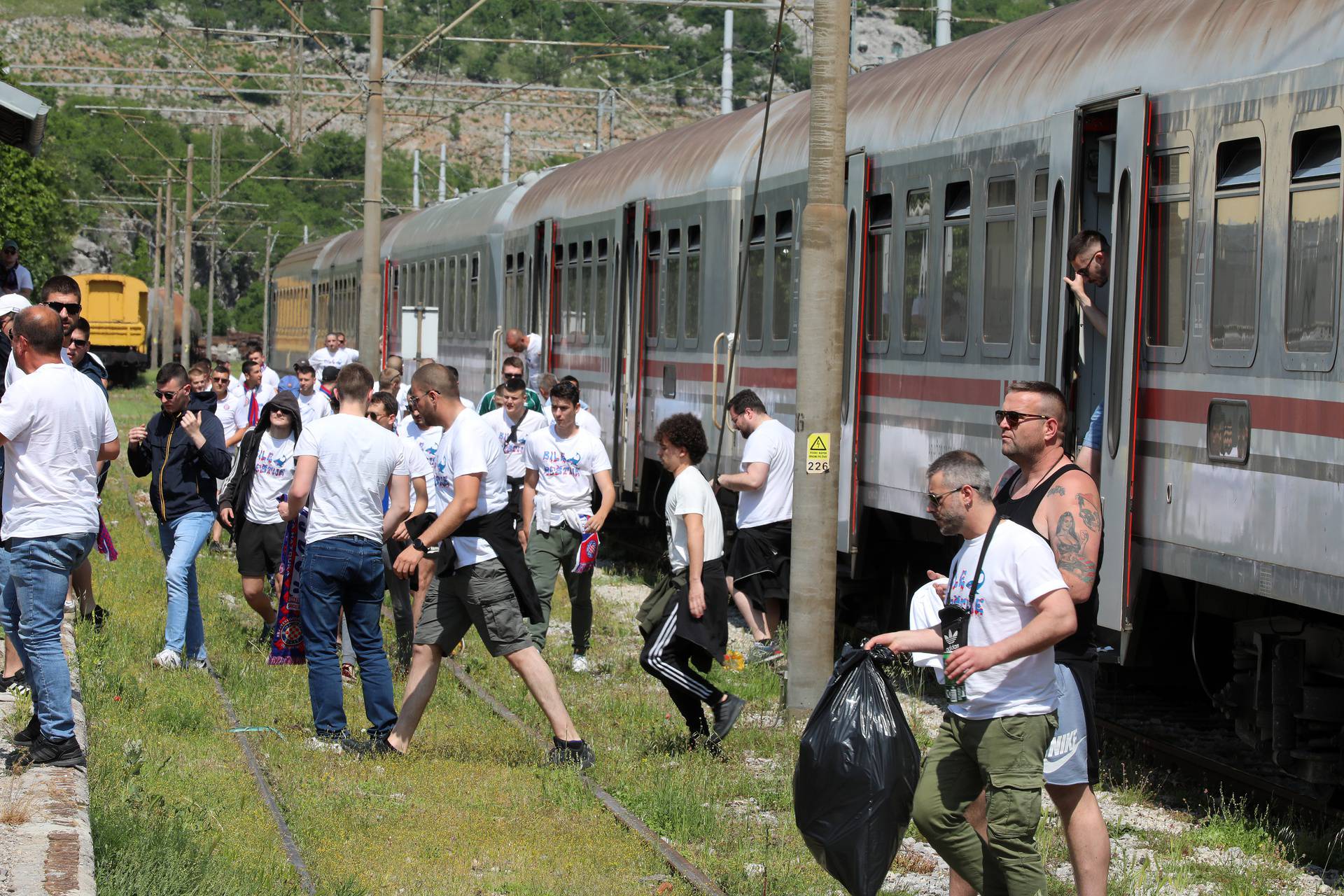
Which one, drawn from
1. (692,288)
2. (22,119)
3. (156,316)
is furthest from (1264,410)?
(156,316)

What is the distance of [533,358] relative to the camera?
20156mm

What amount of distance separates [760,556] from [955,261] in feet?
8.42

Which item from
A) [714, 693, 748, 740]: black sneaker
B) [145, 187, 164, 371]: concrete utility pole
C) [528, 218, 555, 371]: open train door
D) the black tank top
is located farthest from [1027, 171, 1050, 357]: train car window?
[145, 187, 164, 371]: concrete utility pole

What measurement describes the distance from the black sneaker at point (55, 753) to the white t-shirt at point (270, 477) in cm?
406

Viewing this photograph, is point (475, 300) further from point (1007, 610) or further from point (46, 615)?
point (1007, 610)

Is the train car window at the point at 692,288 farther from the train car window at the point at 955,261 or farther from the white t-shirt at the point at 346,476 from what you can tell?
the white t-shirt at the point at 346,476

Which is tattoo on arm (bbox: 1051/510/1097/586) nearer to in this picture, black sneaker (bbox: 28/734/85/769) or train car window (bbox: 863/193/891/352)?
black sneaker (bbox: 28/734/85/769)

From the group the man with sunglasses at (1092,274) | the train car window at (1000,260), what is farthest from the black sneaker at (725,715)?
the train car window at (1000,260)

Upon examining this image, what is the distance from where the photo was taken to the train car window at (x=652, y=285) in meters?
17.7

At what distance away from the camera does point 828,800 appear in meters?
6.05

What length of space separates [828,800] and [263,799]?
3.47m

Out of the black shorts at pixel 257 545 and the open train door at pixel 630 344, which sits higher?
the open train door at pixel 630 344

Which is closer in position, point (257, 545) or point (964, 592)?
point (964, 592)

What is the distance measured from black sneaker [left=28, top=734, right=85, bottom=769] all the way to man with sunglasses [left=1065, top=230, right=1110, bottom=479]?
4541mm
